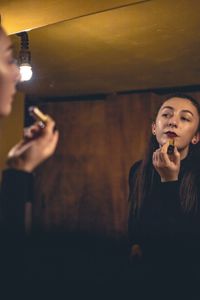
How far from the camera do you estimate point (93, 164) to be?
5.01 meters

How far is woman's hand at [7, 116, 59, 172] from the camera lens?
5.17 feet

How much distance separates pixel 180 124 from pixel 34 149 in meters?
1.89

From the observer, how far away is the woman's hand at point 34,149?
158cm

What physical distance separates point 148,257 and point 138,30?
72.2 inches

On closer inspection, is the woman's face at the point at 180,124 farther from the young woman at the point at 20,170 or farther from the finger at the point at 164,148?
the young woman at the point at 20,170

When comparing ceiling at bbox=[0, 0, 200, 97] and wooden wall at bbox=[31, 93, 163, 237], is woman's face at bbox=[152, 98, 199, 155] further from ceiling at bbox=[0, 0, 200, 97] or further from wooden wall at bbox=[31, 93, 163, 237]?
wooden wall at bbox=[31, 93, 163, 237]

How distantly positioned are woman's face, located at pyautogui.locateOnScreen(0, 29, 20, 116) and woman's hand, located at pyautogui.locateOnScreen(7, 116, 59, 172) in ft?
0.59

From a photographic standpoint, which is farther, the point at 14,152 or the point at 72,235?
the point at 72,235

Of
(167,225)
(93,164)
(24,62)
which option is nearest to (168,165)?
(167,225)

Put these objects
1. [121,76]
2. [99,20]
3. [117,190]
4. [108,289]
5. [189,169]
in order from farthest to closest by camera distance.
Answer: [117,190] < [121,76] < [108,289] < [189,169] < [99,20]

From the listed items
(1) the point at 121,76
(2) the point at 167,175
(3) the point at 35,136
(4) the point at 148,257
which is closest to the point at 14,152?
(3) the point at 35,136

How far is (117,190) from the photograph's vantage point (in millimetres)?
4738

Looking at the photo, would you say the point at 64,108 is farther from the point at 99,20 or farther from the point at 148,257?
the point at 148,257

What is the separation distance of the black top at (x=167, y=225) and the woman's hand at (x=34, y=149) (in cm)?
161
